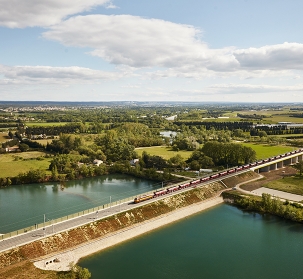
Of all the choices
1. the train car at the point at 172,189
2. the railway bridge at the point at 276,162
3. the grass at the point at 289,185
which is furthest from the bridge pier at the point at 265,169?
the train car at the point at 172,189

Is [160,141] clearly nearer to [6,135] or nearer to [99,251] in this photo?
[6,135]

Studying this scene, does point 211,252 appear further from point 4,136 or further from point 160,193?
point 4,136

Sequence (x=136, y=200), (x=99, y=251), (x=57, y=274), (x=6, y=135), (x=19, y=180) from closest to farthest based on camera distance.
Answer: (x=57, y=274) → (x=99, y=251) → (x=136, y=200) → (x=19, y=180) → (x=6, y=135)

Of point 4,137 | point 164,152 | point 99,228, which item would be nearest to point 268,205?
point 99,228

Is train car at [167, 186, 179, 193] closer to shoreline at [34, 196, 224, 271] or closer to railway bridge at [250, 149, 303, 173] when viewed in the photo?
shoreline at [34, 196, 224, 271]

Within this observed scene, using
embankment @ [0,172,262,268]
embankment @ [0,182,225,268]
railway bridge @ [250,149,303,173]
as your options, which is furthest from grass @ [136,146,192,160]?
embankment @ [0,182,225,268]

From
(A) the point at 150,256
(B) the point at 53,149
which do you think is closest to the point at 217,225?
(A) the point at 150,256

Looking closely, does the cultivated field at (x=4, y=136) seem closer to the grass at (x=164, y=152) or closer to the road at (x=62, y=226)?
the grass at (x=164, y=152)
